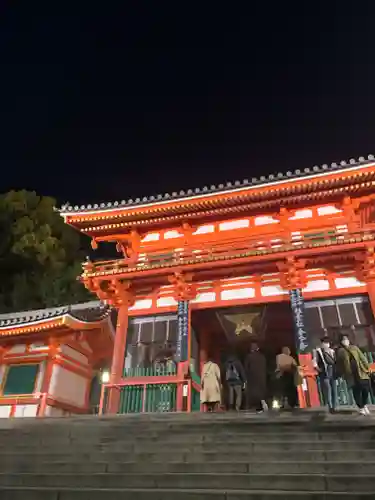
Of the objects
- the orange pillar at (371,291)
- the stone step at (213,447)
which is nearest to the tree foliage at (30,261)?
the orange pillar at (371,291)

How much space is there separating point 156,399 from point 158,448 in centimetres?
564

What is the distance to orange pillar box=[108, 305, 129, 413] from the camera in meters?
13.0

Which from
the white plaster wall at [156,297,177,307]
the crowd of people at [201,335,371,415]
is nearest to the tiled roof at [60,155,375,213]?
the white plaster wall at [156,297,177,307]

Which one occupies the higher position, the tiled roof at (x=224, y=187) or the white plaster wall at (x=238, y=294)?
the tiled roof at (x=224, y=187)

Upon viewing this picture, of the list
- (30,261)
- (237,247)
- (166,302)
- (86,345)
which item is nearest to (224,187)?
(237,247)

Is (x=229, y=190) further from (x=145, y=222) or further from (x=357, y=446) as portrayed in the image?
(x=357, y=446)

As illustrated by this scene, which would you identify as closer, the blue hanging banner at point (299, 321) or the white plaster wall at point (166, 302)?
the blue hanging banner at point (299, 321)

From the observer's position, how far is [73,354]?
18266 mm

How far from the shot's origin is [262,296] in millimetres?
14195

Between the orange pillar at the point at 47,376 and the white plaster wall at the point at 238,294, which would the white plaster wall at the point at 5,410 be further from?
the white plaster wall at the point at 238,294

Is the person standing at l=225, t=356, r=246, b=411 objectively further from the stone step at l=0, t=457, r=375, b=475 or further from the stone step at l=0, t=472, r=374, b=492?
the stone step at l=0, t=472, r=374, b=492

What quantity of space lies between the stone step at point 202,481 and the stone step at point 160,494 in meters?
0.29

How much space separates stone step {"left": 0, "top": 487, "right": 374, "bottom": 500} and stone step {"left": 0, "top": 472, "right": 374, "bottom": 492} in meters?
0.29

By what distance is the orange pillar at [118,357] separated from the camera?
13.0 m
